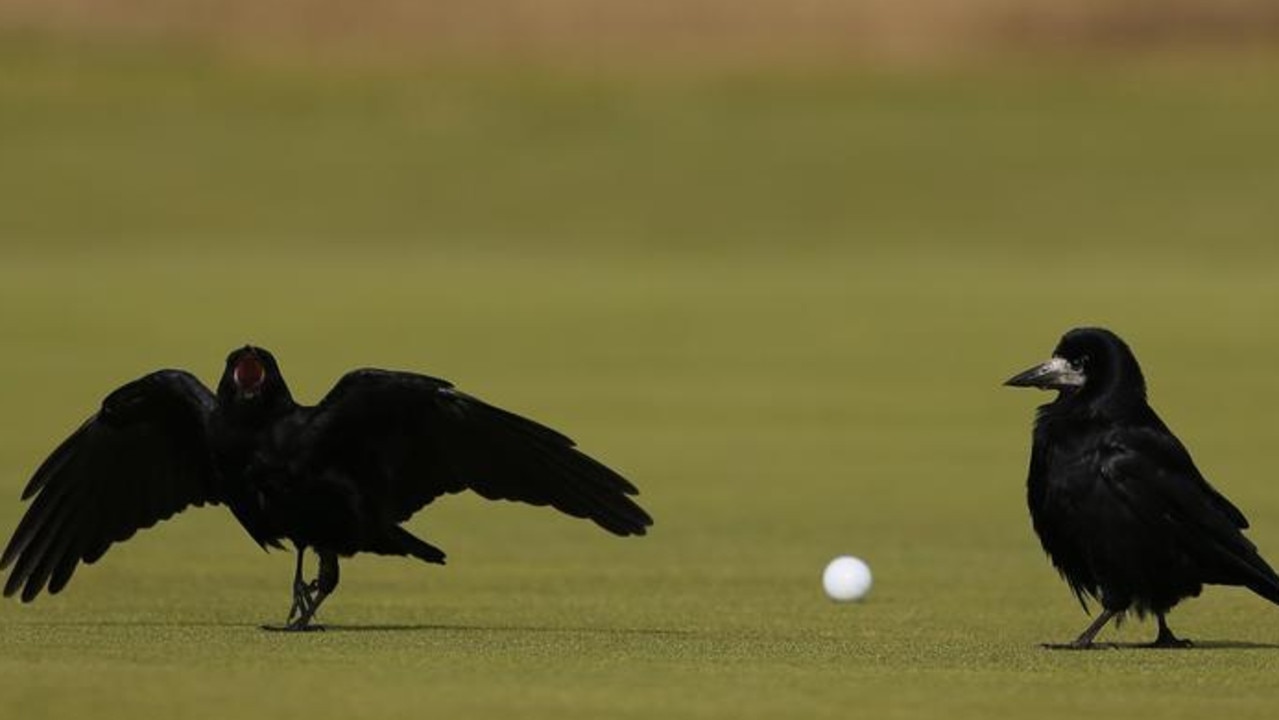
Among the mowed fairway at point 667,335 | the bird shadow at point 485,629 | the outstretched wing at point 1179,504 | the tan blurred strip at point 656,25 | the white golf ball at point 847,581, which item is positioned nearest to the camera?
the mowed fairway at point 667,335

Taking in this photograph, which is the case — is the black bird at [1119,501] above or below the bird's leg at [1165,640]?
above

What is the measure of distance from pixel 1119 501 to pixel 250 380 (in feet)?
11.9

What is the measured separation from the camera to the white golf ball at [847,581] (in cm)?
1573

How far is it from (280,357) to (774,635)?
2059cm

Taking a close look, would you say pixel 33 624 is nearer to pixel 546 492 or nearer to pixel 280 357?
pixel 546 492

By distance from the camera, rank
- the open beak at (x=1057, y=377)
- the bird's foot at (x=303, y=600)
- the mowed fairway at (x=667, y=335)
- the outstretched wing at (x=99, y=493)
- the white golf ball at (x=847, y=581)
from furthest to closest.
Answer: the white golf ball at (x=847, y=581)
the outstretched wing at (x=99, y=493)
the bird's foot at (x=303, y=600)
the open beak at (x=1057, y=377)
the mowed fairway at (x=667, y=335)

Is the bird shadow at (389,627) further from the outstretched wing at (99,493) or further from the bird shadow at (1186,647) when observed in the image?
the bird shadow at (1186,647)

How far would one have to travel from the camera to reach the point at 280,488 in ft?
42.3

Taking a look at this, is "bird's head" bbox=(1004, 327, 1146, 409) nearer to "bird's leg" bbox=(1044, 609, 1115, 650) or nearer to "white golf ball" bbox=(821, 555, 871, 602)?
"bird's leg" bbox=(1044, 609, 1115, 650)

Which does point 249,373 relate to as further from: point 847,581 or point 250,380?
point 847,581

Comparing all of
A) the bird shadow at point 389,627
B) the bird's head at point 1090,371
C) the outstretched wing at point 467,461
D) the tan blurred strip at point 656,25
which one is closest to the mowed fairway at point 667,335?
the bird shadow at point 389,627

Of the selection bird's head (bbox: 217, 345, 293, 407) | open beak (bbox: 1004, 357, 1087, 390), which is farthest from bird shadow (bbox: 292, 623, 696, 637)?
open beak (bbox: 1004, 357, 1087, 390)

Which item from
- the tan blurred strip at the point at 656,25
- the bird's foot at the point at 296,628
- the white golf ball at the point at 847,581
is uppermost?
the tan blurred strip at the point at 656,25

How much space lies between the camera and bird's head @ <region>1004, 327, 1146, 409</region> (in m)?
12.9
